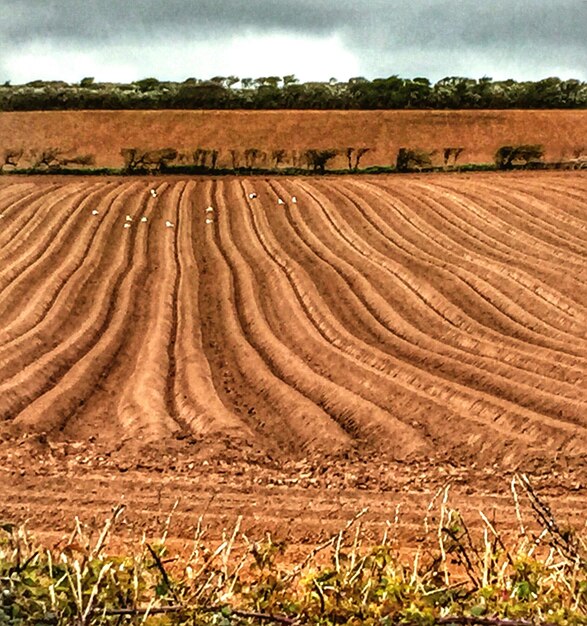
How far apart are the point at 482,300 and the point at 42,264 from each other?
34.3 ft

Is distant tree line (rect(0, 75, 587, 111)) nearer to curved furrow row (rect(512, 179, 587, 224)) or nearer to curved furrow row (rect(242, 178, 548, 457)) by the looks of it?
curved furrow row (rect(512, 179, 587, 224))

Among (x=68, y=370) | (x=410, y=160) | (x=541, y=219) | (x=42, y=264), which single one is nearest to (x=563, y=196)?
(x=541, y=219)

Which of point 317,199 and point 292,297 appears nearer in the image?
point 292,297

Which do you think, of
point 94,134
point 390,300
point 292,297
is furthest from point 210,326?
point 94,134

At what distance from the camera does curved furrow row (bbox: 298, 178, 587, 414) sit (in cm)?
1222

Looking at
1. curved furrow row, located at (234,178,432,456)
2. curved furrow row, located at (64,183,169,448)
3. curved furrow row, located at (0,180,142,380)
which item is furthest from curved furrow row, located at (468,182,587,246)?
curved furrow row, located at (0,180,142,380)

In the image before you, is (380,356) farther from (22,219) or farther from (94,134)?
(94,134)

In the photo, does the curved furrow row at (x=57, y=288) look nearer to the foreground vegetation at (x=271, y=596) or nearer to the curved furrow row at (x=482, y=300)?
the curved furrow row at (x=482, y=300)

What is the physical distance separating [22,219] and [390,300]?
46.5 feet

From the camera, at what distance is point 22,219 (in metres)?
27.5

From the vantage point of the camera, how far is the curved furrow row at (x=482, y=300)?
49.6 feet

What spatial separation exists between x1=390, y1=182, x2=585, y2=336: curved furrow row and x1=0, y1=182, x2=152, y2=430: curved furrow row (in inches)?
299

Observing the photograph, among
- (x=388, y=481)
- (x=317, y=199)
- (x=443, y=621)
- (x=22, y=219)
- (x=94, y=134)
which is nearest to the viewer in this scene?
(x=443, y=621)

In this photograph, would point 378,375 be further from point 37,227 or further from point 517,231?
point 37,227
